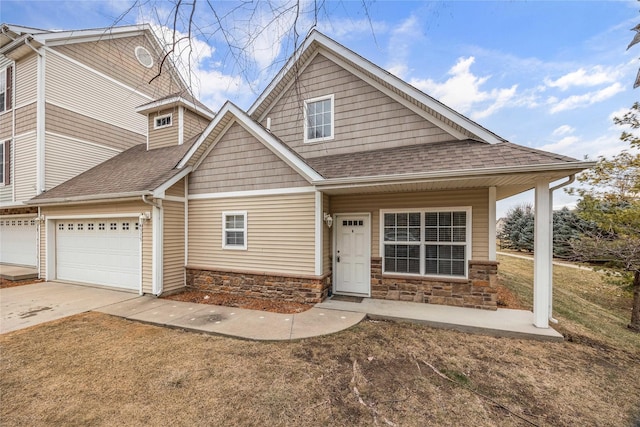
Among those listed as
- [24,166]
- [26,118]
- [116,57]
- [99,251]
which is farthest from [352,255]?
[116,57]

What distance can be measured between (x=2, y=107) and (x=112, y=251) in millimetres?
8861

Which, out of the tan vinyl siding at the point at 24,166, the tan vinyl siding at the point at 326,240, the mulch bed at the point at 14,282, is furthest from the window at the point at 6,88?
the tan vinyl siding at the point at 326,240

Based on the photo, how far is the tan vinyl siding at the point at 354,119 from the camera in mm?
7055

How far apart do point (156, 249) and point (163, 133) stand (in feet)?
20.5

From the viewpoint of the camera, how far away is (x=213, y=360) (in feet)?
12.7

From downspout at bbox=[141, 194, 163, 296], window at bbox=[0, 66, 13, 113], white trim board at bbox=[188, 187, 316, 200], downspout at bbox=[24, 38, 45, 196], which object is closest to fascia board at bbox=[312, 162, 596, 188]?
white trim board at bbox=[188, 187, 316, 200]

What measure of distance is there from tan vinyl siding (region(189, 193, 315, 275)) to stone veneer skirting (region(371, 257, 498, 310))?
1.79m

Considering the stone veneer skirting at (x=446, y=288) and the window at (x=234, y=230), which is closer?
the stone veneer skirting at (x=446, y=288)

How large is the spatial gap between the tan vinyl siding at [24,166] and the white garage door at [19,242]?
1458 mm

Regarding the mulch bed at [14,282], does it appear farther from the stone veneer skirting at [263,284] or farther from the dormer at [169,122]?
the dormer at [169,122]

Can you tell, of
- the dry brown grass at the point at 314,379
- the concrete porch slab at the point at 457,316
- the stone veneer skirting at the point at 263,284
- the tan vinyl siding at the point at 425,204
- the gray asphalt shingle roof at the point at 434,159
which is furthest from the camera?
the stone veneer skirting at the point at 263,284

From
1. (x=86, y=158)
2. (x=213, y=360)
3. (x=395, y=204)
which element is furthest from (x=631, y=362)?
(x=86, y=158)

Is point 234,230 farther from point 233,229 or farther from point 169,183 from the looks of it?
point 169,183

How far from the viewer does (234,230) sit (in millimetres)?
7230
